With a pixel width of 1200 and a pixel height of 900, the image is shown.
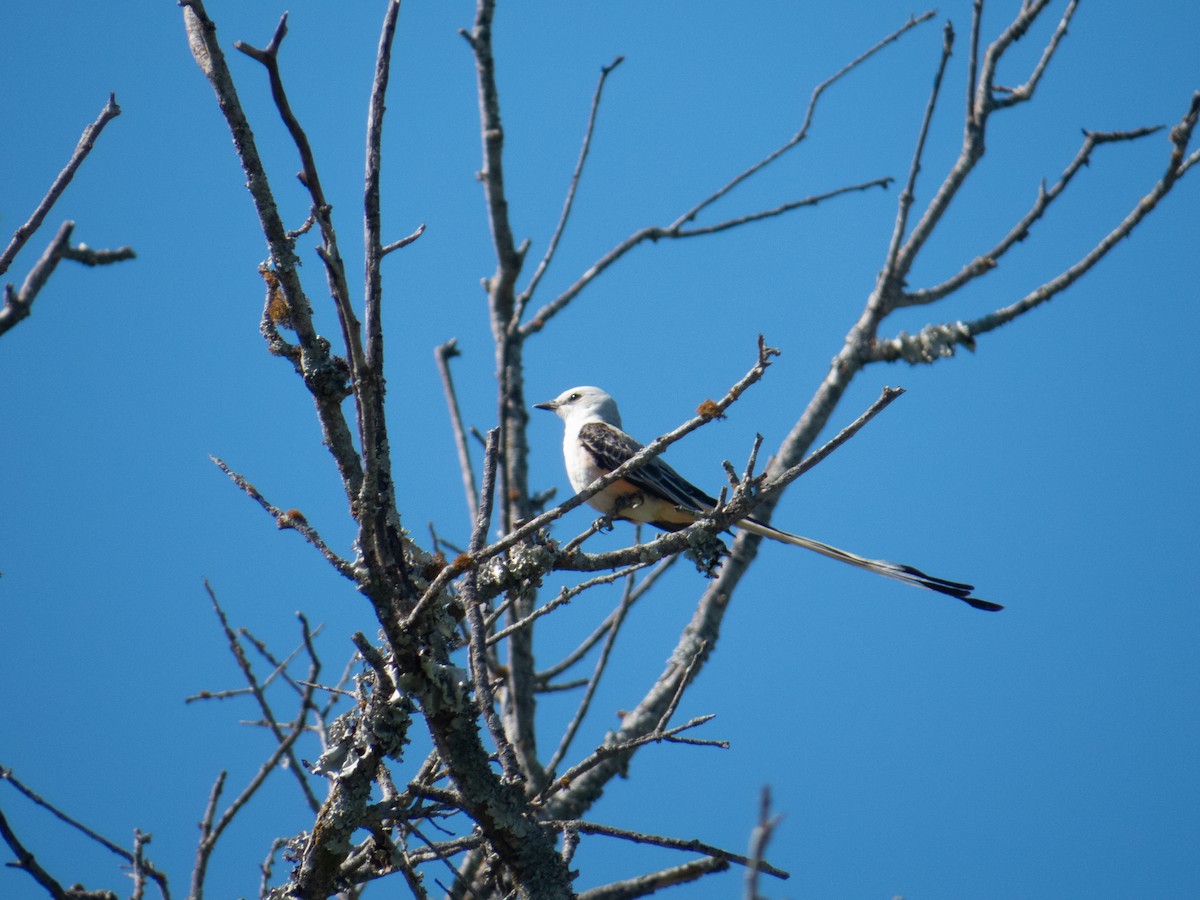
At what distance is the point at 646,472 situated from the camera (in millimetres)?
5535

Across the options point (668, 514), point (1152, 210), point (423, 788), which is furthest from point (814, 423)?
point (423, 788)

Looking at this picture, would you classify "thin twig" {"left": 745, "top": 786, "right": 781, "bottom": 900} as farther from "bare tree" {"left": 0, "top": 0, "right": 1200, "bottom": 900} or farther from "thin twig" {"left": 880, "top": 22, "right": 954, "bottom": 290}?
"thin twig" {"left": 880, "top": 22, "right": 954, "bottom": 290}

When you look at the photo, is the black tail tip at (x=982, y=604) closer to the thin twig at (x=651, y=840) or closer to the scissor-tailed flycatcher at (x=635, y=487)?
the scissor-tailed flycatcher at (x=635, y=487)

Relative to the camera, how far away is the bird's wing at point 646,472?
5.52 metres

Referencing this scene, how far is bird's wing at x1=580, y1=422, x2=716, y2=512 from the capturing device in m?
5.52

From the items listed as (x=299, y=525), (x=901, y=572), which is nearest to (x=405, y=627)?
(x=299, y=525)

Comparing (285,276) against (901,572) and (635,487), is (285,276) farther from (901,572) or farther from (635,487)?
(635,487)

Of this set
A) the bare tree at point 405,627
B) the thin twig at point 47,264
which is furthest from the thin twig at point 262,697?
the thin twig at point 47,264

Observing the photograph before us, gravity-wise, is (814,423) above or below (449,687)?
above

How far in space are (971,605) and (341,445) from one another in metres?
2.25

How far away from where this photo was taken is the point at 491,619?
3811mm

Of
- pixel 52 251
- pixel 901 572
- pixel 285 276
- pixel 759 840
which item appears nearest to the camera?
pixel 759 840

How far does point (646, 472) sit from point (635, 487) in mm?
131

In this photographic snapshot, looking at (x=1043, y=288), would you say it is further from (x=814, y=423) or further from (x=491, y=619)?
(x=491, y=619)
